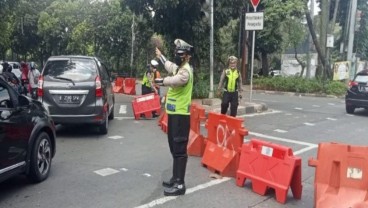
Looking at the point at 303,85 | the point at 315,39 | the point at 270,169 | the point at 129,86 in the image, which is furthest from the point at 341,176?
the point at 315,39

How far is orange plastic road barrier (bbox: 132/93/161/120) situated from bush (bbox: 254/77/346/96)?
1175 centimetres

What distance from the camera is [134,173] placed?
6.45 metres

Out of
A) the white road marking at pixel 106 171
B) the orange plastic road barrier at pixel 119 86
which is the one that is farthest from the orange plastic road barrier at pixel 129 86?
the white road marking at pixel 106 171

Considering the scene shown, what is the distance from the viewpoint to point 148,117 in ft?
40.7

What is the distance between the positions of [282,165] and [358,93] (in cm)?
1006

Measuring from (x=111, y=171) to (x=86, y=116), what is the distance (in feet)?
8.80

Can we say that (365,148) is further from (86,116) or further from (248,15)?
(248,15)

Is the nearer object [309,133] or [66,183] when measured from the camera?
[66,183]

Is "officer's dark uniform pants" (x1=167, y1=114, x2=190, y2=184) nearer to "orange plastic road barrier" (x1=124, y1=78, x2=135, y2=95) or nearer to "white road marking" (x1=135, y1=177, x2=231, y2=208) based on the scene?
"white road marking" (x1=135, y1=177, x2=231, y2=208)

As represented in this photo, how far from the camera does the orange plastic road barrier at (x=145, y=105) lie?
40.1ft

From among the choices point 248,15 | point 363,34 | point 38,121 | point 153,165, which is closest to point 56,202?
point 38,121

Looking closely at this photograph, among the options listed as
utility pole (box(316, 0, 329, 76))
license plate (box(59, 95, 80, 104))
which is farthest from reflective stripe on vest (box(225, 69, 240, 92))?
Answer: utility pole (box(316, 0, 329, 76))

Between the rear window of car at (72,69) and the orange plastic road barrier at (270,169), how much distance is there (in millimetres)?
4556

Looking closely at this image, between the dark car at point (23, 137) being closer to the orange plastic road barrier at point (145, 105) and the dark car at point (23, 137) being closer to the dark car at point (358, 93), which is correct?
the orange plastic road barrier at point (145, 105)
